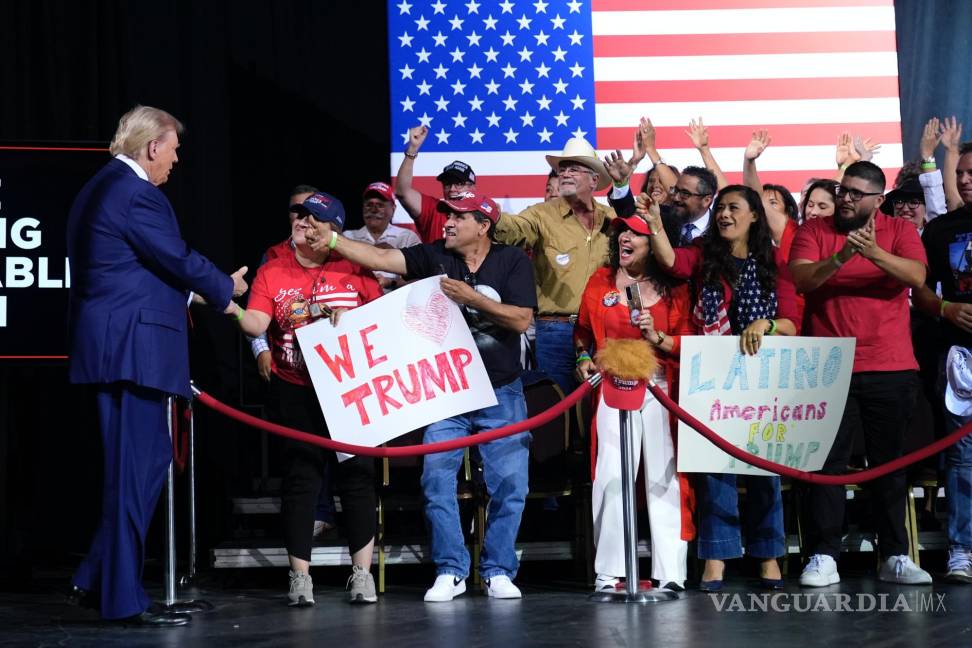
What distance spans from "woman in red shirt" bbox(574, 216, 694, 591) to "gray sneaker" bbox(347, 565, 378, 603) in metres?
0.92

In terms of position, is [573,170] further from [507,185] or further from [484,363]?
[484,363]

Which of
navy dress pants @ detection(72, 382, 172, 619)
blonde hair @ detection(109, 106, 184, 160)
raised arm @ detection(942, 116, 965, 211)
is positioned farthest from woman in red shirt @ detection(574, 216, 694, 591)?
raised arm @ detection(942, 116, 965, 211)

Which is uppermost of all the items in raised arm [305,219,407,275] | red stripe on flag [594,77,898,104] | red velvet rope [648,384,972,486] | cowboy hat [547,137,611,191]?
red stripe on flag [594,77,898,104]

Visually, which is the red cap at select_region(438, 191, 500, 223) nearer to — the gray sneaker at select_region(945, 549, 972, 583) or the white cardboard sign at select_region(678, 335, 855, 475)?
the white cardboard sign at select_region(678, 335, 855, 475)

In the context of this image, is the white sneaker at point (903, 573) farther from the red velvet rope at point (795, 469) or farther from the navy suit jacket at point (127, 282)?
the navy suit jacket at point (127, 282)

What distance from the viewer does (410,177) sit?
641cm

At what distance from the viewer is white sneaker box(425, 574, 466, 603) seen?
16.3 ft

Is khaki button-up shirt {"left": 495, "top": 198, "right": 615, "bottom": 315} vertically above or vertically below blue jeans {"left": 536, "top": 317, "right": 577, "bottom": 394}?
above

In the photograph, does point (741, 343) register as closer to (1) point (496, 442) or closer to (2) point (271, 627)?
(1) point (496, 442)

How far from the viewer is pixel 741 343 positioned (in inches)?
201

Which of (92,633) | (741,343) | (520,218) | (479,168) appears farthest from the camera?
(479,168)

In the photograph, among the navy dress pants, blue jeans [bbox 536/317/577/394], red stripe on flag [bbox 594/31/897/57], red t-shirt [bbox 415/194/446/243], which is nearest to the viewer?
the navy dress pants

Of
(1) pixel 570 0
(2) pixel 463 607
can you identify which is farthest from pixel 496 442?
(1) pixel 570 0

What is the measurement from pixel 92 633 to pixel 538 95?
4218 millimetres
